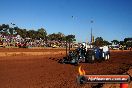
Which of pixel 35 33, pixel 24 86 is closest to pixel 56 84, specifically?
pixel 24 86

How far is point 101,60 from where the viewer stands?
93.7ft

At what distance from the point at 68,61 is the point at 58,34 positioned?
88956 millimetres

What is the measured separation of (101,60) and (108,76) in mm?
24269

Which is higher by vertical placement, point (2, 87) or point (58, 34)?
point (58, 34)

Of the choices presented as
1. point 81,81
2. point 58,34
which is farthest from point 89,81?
point 58,34

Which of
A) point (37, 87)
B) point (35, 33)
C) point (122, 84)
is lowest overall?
point (37, 87)

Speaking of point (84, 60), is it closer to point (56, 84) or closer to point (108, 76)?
point (56, 84)

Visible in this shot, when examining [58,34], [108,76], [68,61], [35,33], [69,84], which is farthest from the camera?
[58,34]

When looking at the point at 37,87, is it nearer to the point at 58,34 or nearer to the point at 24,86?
the point at 24,86

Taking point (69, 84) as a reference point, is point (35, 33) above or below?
above

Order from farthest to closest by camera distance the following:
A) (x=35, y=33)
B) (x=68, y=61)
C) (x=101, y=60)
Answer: (x=35, y=33) < (x=101, y=60) < (x=68, y=61)

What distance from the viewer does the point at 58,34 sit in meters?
113

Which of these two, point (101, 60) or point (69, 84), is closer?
point (69, 84)

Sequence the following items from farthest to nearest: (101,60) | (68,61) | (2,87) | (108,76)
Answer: (101,60), (68,61), (2,87), (108,76)
